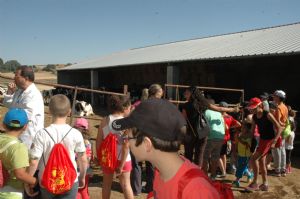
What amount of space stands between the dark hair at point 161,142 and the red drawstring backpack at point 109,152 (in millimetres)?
2609

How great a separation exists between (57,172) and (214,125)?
3658 mm

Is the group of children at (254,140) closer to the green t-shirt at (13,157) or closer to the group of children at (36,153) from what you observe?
the group of children at (36,153)

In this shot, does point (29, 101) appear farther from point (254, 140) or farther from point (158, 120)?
point (254, 140)

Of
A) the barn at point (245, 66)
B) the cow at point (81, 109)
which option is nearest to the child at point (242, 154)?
the barn at point (245, 66)

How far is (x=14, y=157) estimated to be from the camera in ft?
9.09

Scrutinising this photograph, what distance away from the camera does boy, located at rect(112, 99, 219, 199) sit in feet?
4.97

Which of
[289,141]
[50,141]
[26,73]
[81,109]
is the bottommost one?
[81,109]

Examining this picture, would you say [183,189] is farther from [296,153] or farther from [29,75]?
[296,153]

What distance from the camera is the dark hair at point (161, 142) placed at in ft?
5.23

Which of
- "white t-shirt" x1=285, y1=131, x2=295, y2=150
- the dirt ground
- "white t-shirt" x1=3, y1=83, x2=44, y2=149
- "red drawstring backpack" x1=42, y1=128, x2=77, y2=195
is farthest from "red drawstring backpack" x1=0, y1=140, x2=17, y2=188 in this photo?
"white t-shirt" x1=285, y1=131, x2=295, y2=150

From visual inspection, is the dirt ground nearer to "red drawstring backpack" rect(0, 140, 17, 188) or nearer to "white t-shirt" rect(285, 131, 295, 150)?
"white t-shirt" rect(285, 131, 295, 150)

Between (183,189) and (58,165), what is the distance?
1.77 m

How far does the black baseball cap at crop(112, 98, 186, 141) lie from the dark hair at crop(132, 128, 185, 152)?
2cm

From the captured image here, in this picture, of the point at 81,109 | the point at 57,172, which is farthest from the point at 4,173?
the point at 81,109
